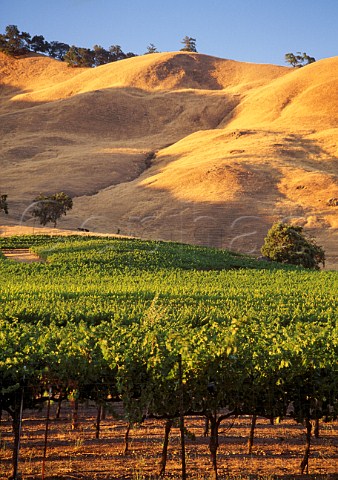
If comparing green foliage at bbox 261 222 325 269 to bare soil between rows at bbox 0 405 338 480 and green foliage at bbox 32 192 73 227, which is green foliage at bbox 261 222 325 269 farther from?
bare soil between rows at bbox 0 405 338 480

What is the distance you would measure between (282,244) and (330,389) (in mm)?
47440

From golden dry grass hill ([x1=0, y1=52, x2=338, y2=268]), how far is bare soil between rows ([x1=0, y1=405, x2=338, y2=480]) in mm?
55008

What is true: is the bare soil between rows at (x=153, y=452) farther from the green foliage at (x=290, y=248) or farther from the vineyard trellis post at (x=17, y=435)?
the green foliage at (x=290, y=248)

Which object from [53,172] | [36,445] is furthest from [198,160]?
[36,445]

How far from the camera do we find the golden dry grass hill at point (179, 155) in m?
85.6

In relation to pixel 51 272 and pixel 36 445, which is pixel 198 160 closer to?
pixel 51 272

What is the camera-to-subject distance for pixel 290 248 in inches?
2461

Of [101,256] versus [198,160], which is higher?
[198,160]

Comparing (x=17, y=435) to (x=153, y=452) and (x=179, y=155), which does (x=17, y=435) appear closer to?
(x=153, y=452)

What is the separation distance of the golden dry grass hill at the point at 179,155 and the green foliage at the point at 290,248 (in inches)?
420

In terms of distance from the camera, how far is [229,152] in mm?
112000

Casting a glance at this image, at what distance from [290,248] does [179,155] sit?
6309 cm

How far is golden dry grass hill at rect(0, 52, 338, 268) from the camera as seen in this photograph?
85.6 metres

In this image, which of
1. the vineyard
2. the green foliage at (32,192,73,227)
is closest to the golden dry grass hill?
the green foliage at (32,192,73,227)
